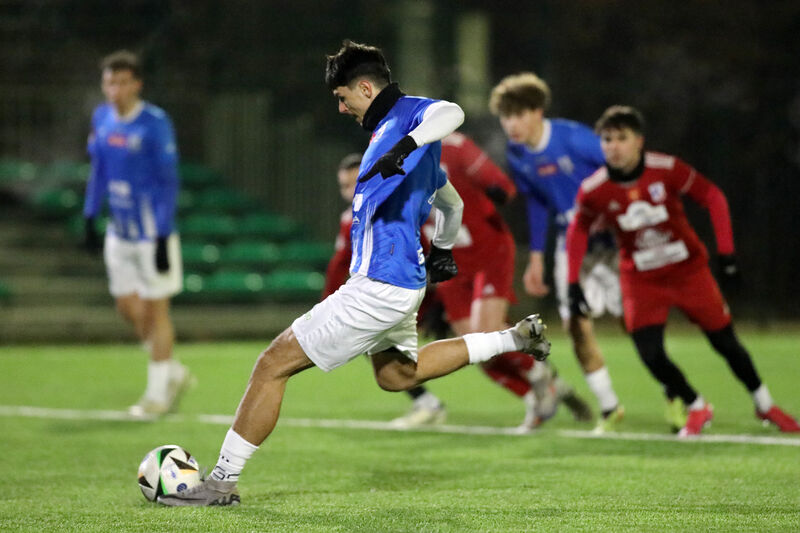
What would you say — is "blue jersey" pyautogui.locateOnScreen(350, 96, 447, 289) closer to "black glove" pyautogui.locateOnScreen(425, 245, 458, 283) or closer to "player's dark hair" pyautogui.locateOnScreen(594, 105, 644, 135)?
"black glove" pyautogui.locateOnScreen(425, 245, 458, 283)

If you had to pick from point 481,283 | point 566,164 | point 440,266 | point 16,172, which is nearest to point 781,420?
point 481,283

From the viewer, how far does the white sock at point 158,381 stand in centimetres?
964

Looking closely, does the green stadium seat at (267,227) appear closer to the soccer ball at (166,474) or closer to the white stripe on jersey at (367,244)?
the soccer ball at (166,474)

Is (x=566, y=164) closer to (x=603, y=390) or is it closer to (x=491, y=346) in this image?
(x=603, y=390)

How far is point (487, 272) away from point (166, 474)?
3.34m

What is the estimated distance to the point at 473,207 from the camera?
8.57 m

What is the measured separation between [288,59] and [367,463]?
13525 mm

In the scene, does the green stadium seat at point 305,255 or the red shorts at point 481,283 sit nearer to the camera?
the red shorts at point 481,283

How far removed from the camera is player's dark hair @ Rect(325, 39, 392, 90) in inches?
223

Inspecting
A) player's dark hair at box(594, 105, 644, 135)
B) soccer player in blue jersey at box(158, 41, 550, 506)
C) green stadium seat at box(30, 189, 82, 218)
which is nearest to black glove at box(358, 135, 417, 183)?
soccer player in blue jersey at box(158, 41, 550, 506)

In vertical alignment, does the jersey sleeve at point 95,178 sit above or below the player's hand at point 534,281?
above

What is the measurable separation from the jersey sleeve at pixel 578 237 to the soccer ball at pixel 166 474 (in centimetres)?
318

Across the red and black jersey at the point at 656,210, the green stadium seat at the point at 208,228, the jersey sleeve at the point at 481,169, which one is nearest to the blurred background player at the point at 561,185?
the jersey sleeve at the point at 481,169

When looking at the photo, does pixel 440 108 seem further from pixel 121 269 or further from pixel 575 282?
pixel 121 269
